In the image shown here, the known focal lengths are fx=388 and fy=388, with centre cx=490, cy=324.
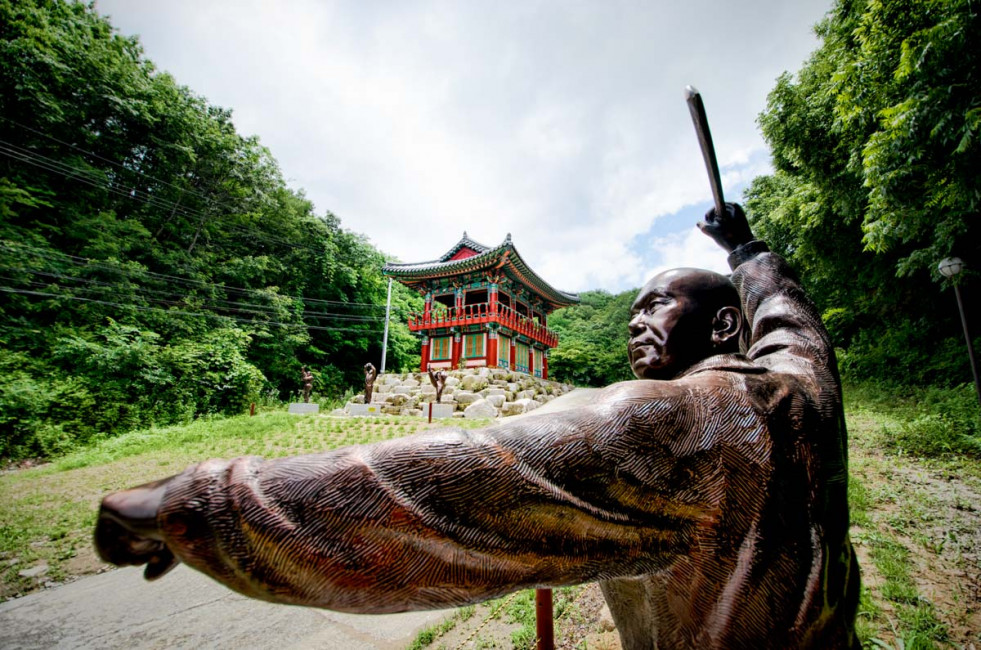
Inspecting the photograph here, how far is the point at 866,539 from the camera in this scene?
3.25 m

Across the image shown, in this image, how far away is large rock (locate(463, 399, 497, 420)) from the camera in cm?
1281

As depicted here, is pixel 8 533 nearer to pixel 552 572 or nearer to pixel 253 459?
pixel 253 459

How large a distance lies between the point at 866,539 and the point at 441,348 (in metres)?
17.5

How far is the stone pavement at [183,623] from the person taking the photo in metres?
2.40

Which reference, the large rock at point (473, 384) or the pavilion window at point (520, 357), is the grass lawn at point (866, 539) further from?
the pavilion window at point (520, 357)

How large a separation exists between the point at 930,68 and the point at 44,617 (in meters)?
9.42

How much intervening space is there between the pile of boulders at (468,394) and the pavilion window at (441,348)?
6.39 ft

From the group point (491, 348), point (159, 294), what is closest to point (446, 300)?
point (491, 348)

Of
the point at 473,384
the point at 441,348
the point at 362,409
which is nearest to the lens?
the point at 362,409

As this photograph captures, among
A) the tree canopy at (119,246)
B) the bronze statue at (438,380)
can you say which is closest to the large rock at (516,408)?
the bronze statue at (438,380)

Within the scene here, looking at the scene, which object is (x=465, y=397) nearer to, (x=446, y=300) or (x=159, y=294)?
(x=446, y=300)

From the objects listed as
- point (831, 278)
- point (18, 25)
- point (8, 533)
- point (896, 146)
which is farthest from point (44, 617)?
point (18, 25)

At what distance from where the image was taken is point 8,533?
14.3ft

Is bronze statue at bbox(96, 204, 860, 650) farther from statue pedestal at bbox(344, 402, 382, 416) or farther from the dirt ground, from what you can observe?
statue pedestal at bbox(344, 402, 382, 416)
